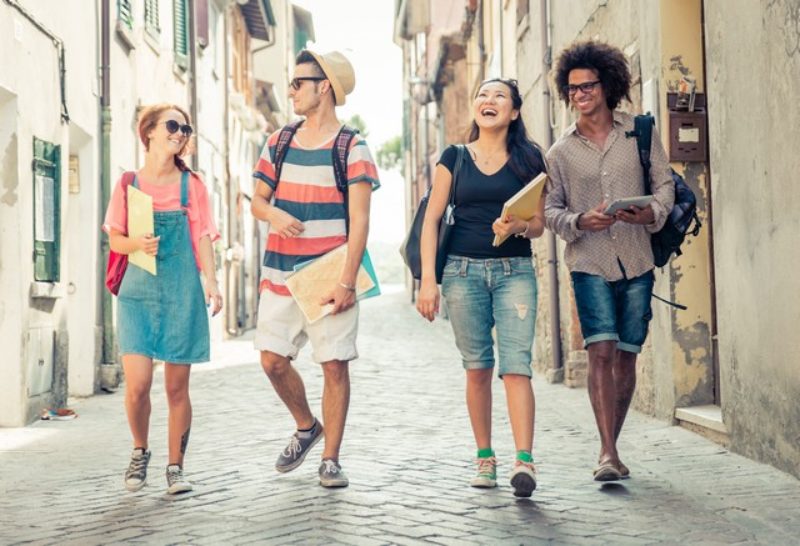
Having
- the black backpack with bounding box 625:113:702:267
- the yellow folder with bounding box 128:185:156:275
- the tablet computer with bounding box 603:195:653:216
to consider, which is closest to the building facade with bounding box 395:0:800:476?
the black backpack with bounding box 625:113:702:267

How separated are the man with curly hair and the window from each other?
9909 mm

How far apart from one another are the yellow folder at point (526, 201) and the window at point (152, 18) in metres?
10.3

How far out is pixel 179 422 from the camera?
611cm

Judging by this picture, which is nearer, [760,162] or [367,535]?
[367,535]

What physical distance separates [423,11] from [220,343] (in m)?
17.3

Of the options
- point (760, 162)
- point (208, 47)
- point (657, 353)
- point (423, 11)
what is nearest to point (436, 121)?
point (423, 11)

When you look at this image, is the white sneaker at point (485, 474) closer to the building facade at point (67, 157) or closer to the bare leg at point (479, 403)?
the bare leg at point (479, 403)

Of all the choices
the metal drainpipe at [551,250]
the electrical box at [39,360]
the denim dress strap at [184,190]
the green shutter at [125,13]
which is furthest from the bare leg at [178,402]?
the green shutter at [125,13]

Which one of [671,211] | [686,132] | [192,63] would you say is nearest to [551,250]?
[686,132]

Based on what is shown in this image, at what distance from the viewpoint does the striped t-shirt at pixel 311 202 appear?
6.02 meters

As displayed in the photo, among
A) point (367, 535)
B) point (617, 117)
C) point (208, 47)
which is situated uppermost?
point (208, 47)

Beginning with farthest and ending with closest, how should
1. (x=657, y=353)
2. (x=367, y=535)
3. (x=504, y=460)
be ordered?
(x=657, y=353) → (x=504, y=460) → (x=367, y=535)

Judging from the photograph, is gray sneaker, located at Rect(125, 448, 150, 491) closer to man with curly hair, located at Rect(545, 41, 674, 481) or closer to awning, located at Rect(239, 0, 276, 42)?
man with curly hair, located at Rect(545, 41, 674, 481)

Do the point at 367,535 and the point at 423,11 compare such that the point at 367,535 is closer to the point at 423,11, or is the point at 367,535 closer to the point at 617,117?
the point at 617,117
